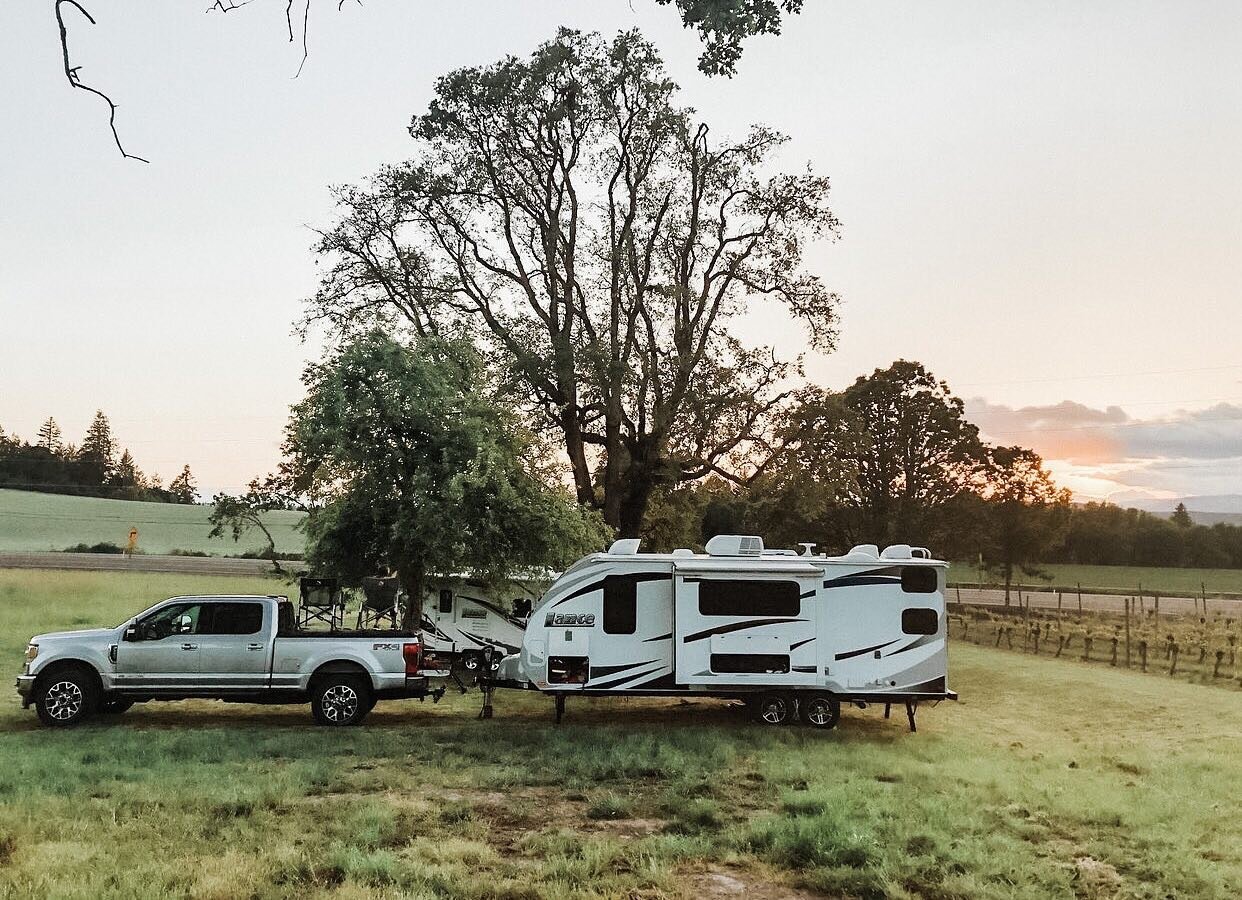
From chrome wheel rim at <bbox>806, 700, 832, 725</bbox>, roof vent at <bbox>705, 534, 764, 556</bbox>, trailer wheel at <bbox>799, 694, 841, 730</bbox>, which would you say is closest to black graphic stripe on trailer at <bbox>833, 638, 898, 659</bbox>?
trailer wheel at <bbox>799, 694, 841, 730</bbox>

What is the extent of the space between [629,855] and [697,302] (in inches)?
833

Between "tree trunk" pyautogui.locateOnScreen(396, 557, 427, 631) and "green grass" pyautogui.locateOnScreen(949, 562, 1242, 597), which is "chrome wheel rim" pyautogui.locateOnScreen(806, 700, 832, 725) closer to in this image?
"tree trunk" pyautogui.locateOnScreen(396, 557, 427, 631)

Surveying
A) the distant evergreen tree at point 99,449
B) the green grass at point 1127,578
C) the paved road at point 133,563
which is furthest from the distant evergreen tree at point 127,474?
the green grass at point 1127,578

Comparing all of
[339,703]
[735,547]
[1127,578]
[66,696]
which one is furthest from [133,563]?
[1127,578]

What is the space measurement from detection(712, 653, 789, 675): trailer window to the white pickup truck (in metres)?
4.82

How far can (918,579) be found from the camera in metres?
16.0

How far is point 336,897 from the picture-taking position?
7113mm

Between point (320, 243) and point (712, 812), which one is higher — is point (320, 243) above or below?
above

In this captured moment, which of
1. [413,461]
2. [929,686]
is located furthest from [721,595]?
→ [413,461]

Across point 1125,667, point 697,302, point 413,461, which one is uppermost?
point 697,302

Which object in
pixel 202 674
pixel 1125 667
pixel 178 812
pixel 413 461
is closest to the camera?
pixel 178 812

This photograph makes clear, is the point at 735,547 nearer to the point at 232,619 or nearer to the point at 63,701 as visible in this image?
the point at 232,619

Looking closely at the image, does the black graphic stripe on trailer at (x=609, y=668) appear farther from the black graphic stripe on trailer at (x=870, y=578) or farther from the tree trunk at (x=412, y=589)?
the tree trunk at (x=412, y=589)

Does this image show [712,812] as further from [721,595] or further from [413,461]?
[413,461]
